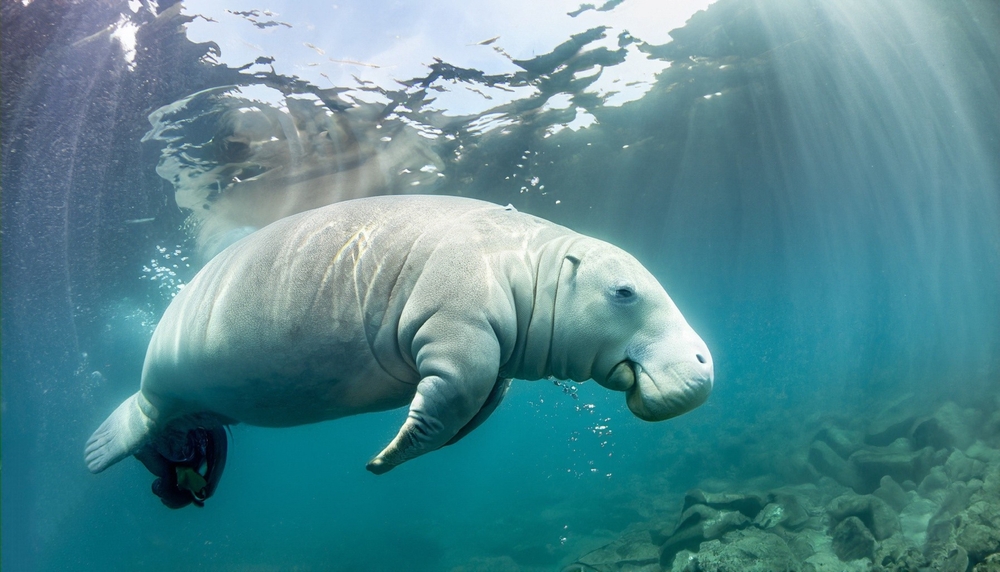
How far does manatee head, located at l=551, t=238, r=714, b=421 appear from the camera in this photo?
1928 millimetres

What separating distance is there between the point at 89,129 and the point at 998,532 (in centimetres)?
1286

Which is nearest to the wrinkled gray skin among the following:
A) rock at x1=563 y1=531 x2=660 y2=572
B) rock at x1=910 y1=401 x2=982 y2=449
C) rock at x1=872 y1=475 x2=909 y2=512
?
rock at x1=563 y1=531 x2=660 y2=572

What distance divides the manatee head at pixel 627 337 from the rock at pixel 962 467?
861 centimetres

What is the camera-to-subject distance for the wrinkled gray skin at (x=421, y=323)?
192 centimetres

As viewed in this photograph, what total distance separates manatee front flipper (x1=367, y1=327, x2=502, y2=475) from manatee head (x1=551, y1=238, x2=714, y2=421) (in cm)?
48

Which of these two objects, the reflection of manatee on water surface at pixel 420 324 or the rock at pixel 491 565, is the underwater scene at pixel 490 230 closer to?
the reflection of manatee on water surface at pixel 420 324

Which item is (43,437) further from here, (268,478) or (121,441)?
(268,478)

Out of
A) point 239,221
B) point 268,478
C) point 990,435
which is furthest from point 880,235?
point 268,478

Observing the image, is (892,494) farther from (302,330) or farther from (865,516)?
(302,330)

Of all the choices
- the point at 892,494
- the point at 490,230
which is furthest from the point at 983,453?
the point at 490,230

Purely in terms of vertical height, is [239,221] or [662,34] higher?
[662,34]

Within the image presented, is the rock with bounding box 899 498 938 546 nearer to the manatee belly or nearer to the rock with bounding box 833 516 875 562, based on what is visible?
the rock with bounding box 833 516 875 562

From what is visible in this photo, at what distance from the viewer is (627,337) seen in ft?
6.89

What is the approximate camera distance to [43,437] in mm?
33469
